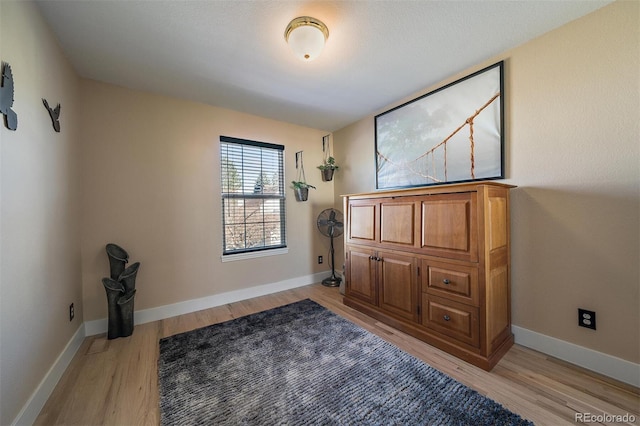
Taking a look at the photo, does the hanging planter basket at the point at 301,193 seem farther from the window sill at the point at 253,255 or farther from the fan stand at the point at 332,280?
the fan stand at the point at 332,280

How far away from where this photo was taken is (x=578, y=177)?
5.55 ft

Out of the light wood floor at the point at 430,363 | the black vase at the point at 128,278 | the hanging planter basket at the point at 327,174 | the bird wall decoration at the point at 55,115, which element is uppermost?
the bird wall decoration at the point at 55,115

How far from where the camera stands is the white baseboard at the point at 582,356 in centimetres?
150

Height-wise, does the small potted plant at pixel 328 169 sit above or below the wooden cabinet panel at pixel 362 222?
above

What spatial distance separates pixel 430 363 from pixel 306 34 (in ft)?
8.16

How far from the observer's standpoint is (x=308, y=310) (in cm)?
267

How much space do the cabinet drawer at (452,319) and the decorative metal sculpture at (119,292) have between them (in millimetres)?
2687

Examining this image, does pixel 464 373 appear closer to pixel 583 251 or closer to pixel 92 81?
pixel 583 251

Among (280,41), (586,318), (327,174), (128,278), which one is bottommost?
(586,318)

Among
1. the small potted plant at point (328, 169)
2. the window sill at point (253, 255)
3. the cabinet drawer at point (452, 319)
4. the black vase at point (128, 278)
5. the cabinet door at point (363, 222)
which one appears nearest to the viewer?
the cabinet drawer at point (452, 319)

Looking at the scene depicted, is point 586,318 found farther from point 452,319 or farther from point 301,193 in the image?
point 301,193

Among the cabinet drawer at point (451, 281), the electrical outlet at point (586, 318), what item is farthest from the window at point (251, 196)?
the electrical outlet at point (586, 318)

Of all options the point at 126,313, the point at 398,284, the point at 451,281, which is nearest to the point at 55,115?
the point at 126,313

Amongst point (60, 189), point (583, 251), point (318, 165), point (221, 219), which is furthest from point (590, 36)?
point (60, 189)
